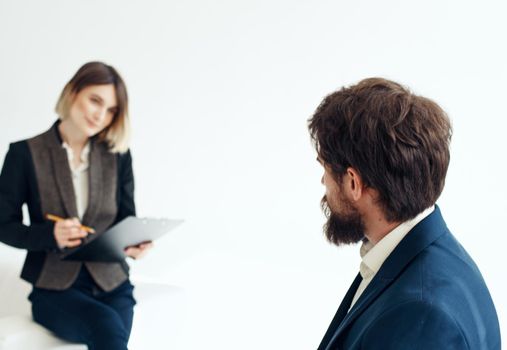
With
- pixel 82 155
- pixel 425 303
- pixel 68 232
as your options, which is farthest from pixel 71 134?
pixel 425 303

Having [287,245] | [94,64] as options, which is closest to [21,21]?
[94,64]

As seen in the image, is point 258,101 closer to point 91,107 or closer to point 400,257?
point 91,107

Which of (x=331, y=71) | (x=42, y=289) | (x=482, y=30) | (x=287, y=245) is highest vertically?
(x=482, y=30)

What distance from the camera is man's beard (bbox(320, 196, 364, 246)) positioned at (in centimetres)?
138

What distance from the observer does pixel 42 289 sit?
2303 millimetres

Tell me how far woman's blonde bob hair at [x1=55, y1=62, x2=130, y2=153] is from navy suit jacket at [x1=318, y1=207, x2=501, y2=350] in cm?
142

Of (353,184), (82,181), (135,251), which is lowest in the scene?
(135,251)

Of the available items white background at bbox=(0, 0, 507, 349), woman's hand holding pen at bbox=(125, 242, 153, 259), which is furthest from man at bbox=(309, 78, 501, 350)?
white background at bbox=(0, 0, 507, 349)

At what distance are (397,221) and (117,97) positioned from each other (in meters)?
1.39

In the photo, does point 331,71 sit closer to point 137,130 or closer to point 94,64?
point 137,130

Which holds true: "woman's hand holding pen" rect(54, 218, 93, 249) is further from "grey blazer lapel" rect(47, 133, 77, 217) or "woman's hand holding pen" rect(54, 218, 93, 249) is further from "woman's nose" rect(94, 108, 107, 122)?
"woman's nose" rect(94, 108, 107, 122)

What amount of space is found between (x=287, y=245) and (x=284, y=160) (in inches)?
21.4

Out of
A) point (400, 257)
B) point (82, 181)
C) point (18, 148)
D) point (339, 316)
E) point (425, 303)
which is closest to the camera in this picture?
point (425, 303)

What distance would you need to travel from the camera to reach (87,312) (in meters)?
2.17
